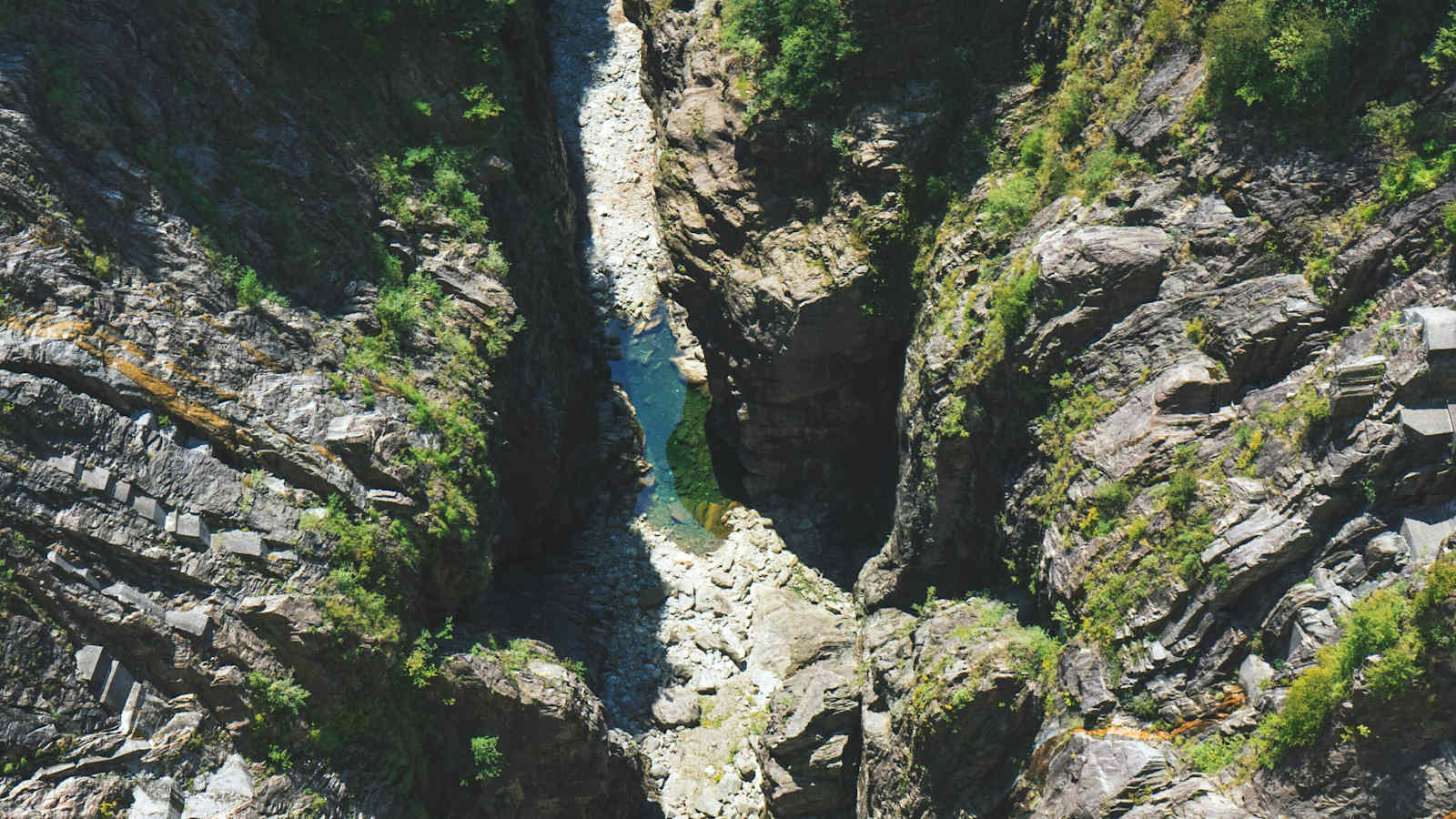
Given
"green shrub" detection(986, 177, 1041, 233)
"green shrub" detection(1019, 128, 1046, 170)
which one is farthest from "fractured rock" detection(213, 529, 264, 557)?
"green shrub" detection(1019, 128, 1046, 170)

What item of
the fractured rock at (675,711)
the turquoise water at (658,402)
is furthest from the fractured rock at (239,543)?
the turquoise water at (658,402)

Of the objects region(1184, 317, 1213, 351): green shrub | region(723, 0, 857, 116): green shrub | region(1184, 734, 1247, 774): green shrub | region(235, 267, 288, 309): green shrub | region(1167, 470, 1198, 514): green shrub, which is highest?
region(723, 0, 857, 116): green shrub

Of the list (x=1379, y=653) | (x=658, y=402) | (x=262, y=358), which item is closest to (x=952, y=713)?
(x=1379, y=653)

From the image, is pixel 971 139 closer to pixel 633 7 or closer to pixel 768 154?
pixel 768 154

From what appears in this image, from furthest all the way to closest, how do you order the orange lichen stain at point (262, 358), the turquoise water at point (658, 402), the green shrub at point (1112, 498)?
the turquoise water at point (658, 402), the orange lichen stain at point (262, 358), the green shrub at point (1112, 498)

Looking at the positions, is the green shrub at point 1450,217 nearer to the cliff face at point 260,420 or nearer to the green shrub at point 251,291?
the cliff face at point 260,420

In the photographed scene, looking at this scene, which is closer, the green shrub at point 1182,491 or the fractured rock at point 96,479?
the green shrub at point 1182,491

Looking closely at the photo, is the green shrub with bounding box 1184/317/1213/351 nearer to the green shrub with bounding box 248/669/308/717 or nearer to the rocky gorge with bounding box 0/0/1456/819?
the rocky gorge with bounding box 0/0/1456/819
